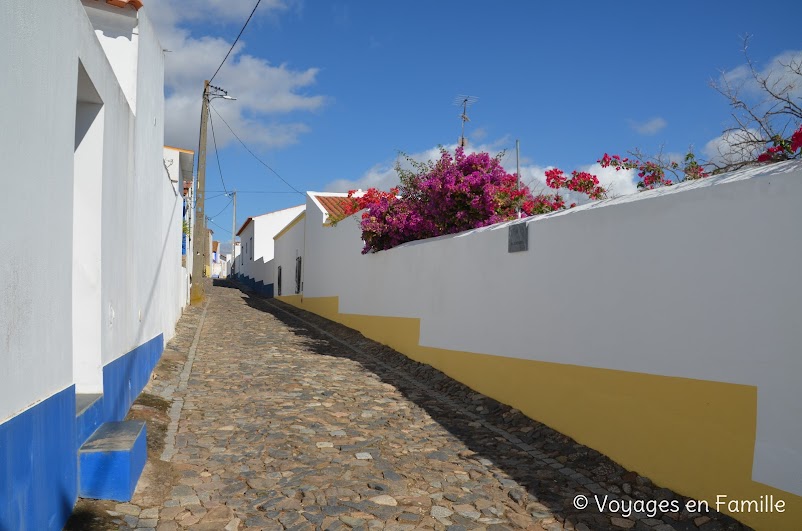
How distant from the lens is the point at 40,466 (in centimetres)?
310

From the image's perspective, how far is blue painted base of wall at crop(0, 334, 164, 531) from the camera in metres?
2.66

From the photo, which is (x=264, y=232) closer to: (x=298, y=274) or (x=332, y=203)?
(x=298, y=274)

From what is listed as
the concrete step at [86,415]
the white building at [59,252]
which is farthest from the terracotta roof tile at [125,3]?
the concrete step at [86,415]

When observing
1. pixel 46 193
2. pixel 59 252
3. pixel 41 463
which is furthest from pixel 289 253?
pixel 41 463

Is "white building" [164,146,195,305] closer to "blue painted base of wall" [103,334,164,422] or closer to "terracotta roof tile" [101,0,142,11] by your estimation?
"terracotta roof tile" [101,0,142,11]

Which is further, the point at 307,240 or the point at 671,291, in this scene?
the point at 307,240

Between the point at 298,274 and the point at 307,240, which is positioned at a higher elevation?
the point at 307,240

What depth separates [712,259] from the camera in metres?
4.36

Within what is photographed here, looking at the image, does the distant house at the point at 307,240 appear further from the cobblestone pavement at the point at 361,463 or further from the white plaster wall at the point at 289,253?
the cobblestone pavement at the point at 361,463

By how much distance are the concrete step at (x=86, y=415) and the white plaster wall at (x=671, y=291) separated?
3.93 m

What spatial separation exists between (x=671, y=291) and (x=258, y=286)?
104ft

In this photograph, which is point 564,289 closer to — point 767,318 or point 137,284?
point 767,318

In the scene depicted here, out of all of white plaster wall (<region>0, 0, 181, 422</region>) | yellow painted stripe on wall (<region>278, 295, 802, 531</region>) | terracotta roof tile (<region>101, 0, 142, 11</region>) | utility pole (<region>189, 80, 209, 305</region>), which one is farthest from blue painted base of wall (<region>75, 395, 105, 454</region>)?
utility pole (<region>189, 80, 209, 305</region>)

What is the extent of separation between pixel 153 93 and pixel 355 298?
687cm
